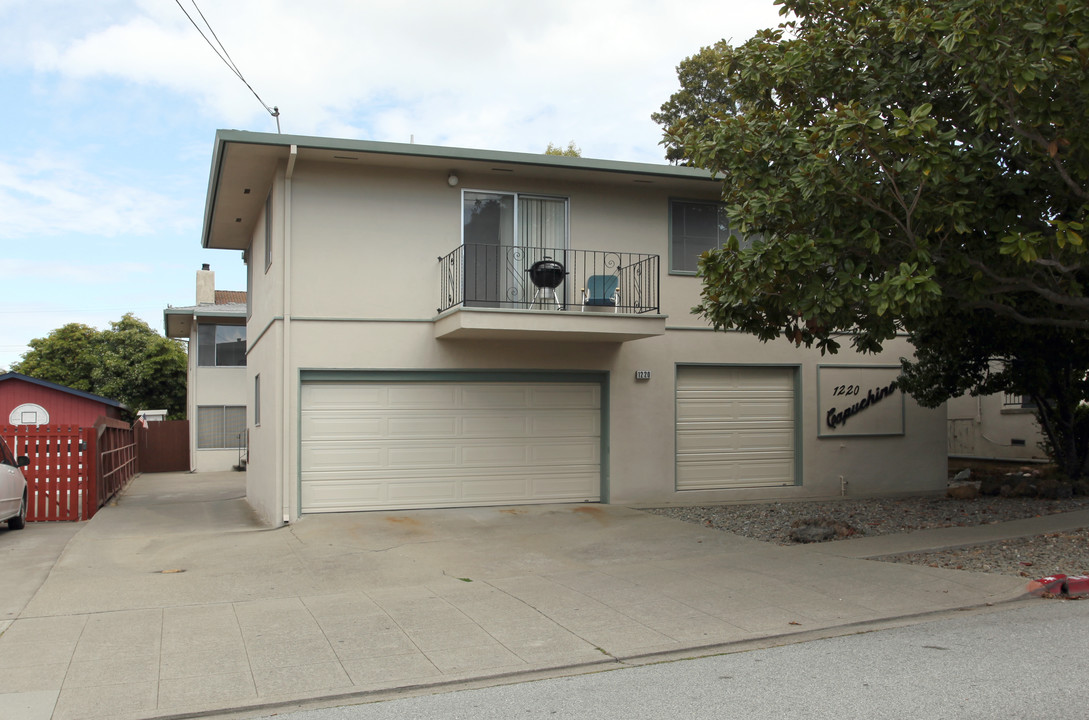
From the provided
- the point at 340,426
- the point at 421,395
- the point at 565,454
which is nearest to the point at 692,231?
the point at 565,454

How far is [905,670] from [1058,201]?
6.08 metres

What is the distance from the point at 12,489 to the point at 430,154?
7.85 metres

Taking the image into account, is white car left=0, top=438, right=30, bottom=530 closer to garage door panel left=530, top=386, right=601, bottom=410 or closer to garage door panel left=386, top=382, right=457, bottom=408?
garage door panel left=386, top=382, right=457, bottom=408

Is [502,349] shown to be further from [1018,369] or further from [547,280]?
[1018,369]

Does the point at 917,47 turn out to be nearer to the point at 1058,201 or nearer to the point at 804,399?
the point at 1058,201

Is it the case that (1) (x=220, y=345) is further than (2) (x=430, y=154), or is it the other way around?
(1) (x=220, y=345)

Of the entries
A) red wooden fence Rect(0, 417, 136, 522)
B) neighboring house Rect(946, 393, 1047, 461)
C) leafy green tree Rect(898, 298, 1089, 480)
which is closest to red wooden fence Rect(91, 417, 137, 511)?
red wooden fence Rect(0, 417, 136, 522)

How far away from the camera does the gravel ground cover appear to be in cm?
971

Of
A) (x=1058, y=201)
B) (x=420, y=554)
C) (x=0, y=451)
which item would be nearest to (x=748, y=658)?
(x=420, y=554)

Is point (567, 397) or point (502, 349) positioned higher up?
point (502, 349)

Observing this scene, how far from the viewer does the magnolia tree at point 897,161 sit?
8.04 meters

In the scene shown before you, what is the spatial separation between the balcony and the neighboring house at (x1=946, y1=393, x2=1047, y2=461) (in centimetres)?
1166

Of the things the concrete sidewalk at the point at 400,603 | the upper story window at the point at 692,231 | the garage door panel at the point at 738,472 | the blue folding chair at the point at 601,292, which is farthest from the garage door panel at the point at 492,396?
the upper story window at the point at 692,231

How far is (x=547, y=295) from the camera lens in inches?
559
